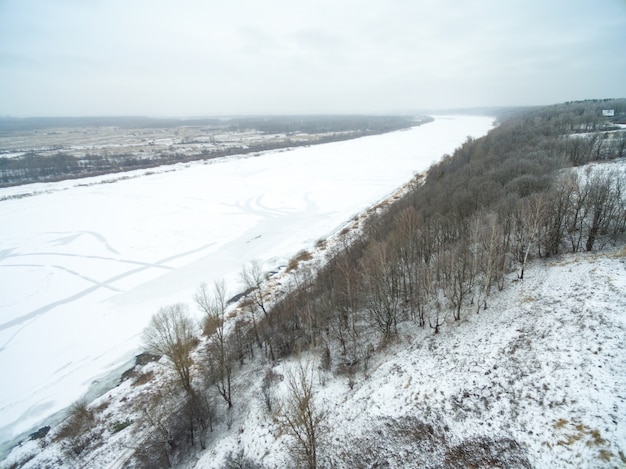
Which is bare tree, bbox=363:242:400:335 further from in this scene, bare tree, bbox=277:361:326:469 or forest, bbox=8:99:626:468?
bare tree, bbox=277:361:326:469

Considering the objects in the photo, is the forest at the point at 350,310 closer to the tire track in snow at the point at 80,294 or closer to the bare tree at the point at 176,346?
the bare tree at the point at 176,346

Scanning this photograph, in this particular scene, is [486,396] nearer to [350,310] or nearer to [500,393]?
[500,393]

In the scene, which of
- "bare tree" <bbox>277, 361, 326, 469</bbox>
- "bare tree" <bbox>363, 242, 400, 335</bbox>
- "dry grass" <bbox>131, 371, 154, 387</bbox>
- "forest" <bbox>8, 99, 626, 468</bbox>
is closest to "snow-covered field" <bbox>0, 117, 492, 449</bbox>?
"dry grass" <bbox>131, 371, 154, 387</bbox>

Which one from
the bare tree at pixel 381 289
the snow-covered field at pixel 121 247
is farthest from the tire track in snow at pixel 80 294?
the bare tree at pixel 381 289

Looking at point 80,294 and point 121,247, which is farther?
point 121,247

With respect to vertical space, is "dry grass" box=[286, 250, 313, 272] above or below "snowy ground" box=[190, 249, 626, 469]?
below

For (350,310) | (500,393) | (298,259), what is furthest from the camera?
(298,259)

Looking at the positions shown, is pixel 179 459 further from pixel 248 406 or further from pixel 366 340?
pixel 366 340

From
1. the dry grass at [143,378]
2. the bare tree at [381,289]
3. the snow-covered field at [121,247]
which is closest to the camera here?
the bare tree at [381,289]

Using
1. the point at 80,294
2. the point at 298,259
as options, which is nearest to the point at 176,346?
the point at 298,259
